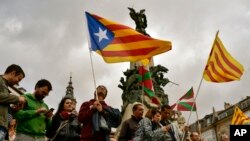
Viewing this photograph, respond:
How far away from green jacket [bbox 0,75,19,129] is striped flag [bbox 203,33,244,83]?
18.9 ft

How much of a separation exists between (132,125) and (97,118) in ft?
2.70

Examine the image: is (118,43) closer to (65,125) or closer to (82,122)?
(82,122)

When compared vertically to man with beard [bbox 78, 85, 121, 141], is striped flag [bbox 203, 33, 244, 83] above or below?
above

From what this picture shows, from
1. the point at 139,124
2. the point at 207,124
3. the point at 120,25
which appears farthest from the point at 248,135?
the point at 207,124

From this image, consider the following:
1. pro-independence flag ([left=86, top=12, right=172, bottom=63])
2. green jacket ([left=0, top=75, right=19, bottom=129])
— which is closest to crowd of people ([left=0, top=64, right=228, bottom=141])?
green jacket ([left=0, top=75, right=19, bottom=129])

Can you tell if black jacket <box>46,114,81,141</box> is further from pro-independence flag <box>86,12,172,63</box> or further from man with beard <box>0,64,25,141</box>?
pro-independence flag <box>86,12,172,63</box>

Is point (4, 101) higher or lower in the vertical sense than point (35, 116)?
higher

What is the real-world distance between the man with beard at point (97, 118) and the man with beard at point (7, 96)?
1460mm

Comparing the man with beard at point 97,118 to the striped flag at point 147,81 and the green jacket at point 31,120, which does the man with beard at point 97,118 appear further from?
the striped flag at point 147,81

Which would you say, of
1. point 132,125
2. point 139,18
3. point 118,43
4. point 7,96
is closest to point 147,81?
point 118,43

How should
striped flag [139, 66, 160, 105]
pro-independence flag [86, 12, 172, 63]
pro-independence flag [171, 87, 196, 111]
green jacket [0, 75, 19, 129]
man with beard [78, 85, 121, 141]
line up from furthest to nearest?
pro-independence flag [171, 87, 196, 111] < striped flag [139, 66, 160, 105] < pro-independence flag [86, 12, 172, 63] < man with beard [78, 85, 121, 141] < green jacket [0, 75, 19, 129]

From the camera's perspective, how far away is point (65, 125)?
19.1ft

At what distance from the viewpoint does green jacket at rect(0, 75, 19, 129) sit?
14.3 feet

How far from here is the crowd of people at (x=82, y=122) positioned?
523 cm
